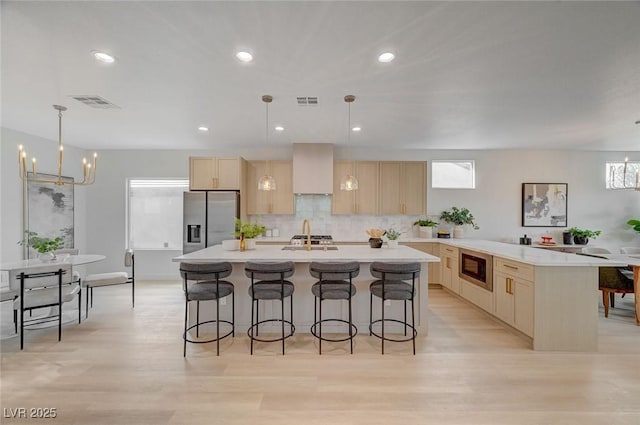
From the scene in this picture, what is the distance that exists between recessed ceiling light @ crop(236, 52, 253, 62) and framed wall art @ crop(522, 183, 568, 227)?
5929mm

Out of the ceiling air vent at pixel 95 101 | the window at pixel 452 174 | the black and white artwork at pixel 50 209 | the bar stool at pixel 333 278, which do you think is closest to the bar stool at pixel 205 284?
the bar stool at pixel 333 278

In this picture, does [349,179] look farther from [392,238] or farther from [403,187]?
[403,187]

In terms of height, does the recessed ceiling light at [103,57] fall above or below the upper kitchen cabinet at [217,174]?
above

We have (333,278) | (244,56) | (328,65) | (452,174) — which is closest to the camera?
(244,56)

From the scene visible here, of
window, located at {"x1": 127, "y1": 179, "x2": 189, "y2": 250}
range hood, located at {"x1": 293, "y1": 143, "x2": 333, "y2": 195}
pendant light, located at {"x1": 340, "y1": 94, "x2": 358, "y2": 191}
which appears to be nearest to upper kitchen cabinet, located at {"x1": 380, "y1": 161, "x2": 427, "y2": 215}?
range hood, located at {"x1": 293, "y1": 143, "x2": 333, "y2": 195}

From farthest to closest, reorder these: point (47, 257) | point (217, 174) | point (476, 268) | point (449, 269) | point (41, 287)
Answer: point (217, 174) < point (449, 269) < point (476, 268) < point (47, 257) < point (41, 287)

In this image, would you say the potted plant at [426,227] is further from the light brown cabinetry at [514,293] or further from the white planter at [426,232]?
the light brown cabinetry at [514,293]

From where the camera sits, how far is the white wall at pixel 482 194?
229 inches

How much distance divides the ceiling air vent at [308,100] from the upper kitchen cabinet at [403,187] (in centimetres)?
270

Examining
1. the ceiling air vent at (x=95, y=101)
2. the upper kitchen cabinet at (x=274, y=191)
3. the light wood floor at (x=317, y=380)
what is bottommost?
the light wood floor at (x=317, y=380)

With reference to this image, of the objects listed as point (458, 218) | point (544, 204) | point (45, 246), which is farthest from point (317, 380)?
point (544, 204)

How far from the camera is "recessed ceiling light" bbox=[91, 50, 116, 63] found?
91.6 inches

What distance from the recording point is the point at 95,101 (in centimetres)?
333

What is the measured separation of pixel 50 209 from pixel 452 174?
7.76 metres
